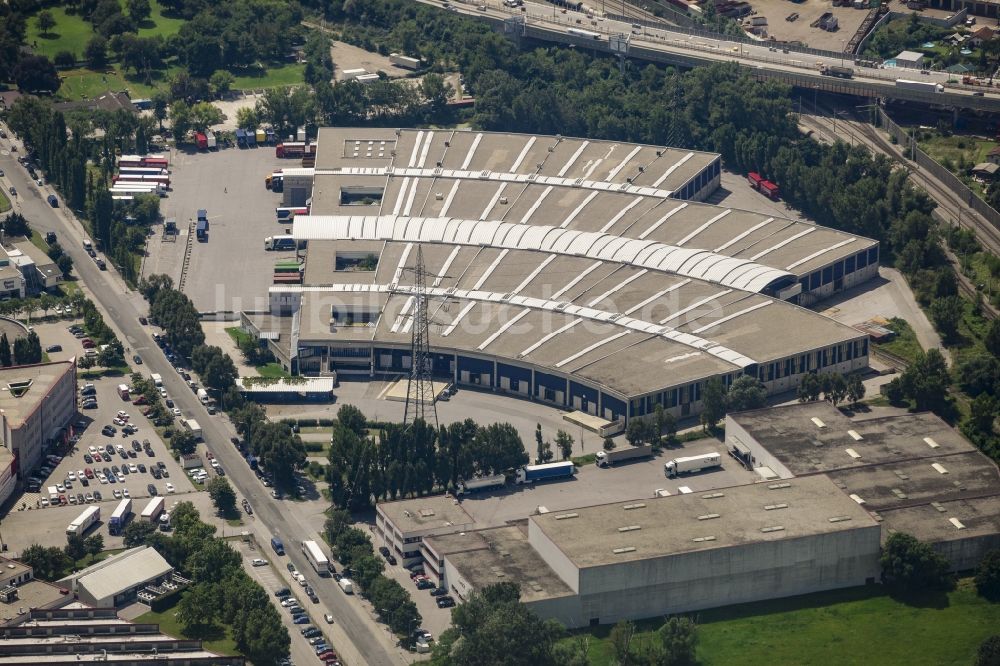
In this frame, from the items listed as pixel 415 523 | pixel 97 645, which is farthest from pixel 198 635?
pixel 415 523

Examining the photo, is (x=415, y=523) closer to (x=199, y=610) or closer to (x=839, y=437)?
(x=199, y=610)

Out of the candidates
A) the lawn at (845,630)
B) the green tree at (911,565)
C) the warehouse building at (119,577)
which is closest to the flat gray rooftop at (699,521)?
the green tree at (911,565)

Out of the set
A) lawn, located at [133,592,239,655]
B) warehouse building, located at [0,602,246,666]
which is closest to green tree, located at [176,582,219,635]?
lawn, located at [133,592,239,655]

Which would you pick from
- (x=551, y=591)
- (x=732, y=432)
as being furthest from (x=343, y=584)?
(x=732, y=432)

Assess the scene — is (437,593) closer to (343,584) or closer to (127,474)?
(343,584)

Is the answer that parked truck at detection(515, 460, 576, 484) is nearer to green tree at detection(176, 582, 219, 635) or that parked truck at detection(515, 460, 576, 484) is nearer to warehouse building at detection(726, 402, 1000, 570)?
warehouse building at detection(726, 402, 1000, 570)

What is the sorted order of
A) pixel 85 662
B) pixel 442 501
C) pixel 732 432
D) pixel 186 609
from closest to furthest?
pixel 85 662 < pixel 186 609 < pixel 442 501 < pixel 732 432
